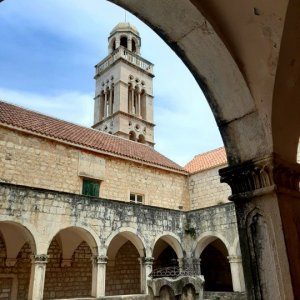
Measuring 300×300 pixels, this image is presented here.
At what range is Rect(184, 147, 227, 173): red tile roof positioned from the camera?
16891 mm

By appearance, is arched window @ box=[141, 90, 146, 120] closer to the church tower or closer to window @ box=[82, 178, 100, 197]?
the church tower

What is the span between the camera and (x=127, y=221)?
11180mm

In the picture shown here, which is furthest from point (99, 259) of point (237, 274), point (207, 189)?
point (207, 189)

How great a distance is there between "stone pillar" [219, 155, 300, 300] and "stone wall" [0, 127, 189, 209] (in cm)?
1078

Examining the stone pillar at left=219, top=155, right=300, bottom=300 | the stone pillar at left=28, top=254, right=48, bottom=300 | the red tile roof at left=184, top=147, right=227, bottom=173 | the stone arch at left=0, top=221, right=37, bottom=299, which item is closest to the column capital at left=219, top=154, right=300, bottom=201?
the stone pillar at left=219, top=155, right=300, bottom=300

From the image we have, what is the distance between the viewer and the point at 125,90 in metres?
26.7

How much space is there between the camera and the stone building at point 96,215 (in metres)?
9.33

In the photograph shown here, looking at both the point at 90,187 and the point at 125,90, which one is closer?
the point at 90,187

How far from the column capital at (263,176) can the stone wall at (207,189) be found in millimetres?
14271

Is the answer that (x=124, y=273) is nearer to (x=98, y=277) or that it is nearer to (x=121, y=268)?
(x=121, y=268)

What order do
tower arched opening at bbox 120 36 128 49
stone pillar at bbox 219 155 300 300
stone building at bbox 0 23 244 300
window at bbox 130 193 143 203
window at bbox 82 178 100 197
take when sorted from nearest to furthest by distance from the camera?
stone pillar at bbox 219 155 300 300 → stone building at bbox 0 23 244 300 → window at bbox 82 178 100 197 → window at bbox 130 193 143 203 → tower arched opening at bbox 120 36 128 49

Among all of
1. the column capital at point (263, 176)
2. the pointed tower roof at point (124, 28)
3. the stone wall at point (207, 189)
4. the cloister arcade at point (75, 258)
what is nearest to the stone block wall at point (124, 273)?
the cloister arcade at point (75, 258)

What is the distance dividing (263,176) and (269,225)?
1.08 feet

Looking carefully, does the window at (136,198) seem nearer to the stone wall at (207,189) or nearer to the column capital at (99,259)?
the stone wall at (207,189)
